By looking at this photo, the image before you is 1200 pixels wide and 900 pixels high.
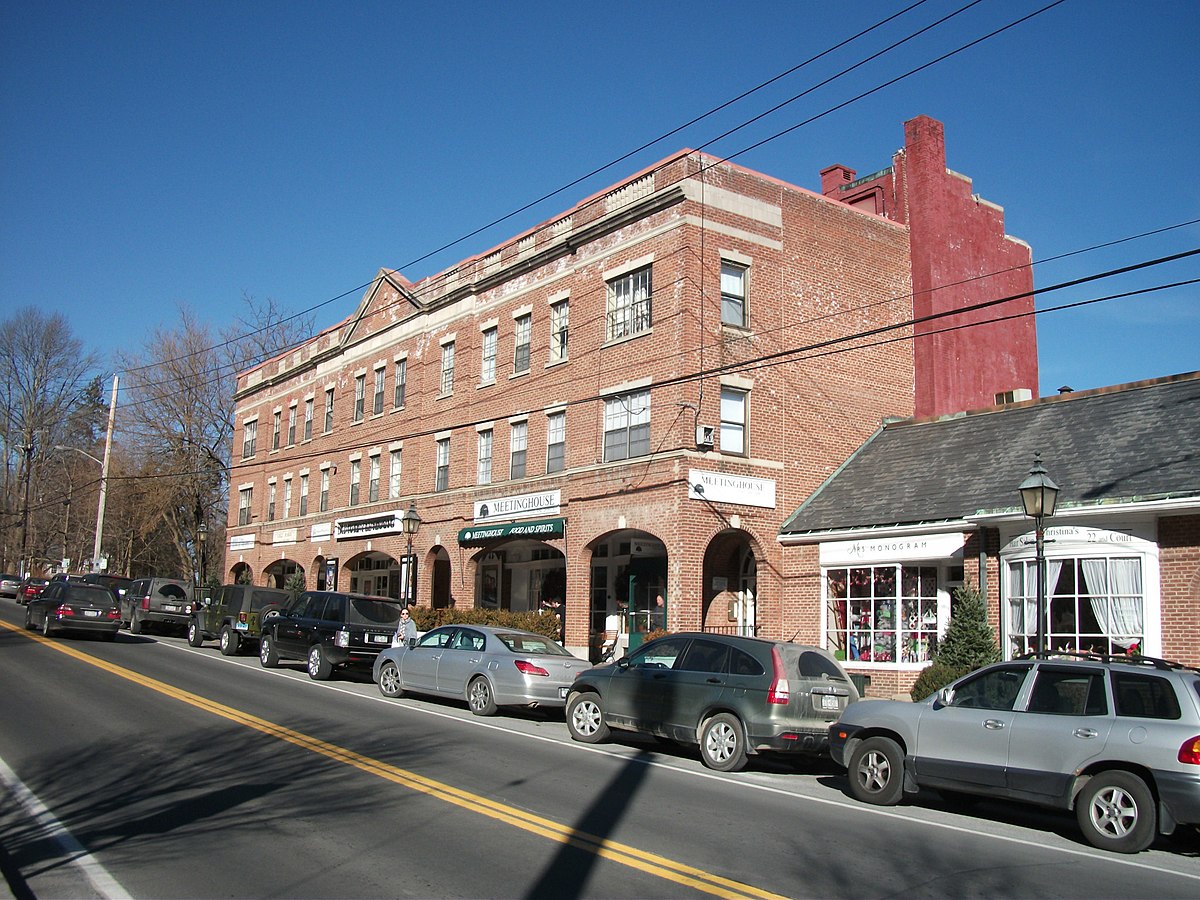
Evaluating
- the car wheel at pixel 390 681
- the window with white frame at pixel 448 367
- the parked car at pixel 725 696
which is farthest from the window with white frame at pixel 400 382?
the parked car at pixel 725 696

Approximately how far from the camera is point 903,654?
20.3 meters

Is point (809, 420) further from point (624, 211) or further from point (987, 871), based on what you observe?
point (987, 871)

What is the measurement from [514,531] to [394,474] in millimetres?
9003

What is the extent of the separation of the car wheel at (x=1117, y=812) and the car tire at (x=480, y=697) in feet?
30.9

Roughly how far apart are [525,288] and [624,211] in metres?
4.90

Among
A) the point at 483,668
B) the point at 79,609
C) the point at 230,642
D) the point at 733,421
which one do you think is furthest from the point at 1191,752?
the point at 79,609

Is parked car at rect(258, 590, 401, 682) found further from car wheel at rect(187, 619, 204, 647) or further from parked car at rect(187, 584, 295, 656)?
car wheel at rect(187, 619, 204, 647)

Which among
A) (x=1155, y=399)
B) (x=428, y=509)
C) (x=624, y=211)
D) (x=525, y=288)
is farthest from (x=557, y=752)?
(x=428, y=509)

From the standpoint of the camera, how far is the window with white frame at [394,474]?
3472 cm

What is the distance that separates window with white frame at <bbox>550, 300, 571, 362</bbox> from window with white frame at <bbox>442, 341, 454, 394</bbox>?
575 cm

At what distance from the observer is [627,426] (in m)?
24.6

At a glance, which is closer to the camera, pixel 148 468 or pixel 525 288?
pixel 525 288

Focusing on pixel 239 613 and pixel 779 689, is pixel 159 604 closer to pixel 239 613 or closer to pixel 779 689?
pixel 239 613

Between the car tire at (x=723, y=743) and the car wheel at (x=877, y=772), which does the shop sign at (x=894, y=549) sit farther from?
the car wheel at (x=877, y=772)
